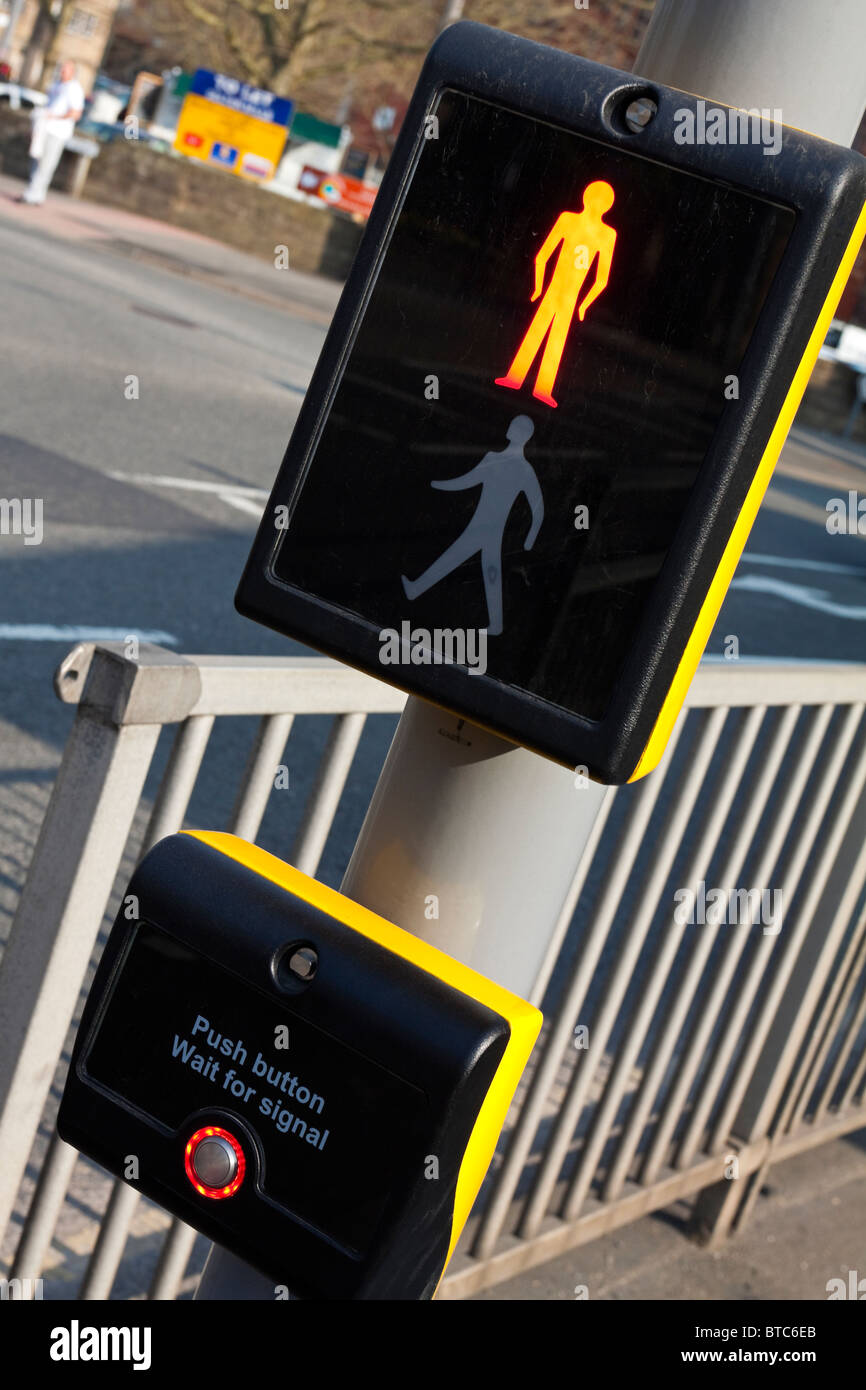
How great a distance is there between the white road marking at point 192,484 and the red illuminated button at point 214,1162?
8.45 metres

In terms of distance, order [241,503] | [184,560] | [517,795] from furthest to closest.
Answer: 1. [241,503]
2. [184,560]
3. [517,795]

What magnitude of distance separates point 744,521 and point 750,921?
8.07 ft

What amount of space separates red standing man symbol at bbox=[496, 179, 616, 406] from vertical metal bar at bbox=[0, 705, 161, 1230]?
1.04 metres

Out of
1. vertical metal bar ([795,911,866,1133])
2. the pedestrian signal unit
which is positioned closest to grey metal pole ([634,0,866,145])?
the pedestrian signal unit

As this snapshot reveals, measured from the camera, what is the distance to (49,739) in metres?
5.57

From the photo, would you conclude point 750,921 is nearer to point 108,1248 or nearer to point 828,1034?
point 828,1034

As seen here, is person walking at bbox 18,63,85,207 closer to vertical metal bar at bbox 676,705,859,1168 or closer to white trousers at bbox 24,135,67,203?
white trousers at bbox 24,135,67,203

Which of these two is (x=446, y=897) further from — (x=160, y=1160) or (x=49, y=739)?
(x=49, y=739)

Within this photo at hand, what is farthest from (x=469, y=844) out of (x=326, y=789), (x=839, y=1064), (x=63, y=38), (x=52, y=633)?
(x=63, y=38)

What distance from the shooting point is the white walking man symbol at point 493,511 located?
3.82 ft

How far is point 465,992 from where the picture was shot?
1.22 m

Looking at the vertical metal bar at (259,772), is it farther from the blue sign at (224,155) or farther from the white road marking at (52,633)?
the blue sign at (224,155)

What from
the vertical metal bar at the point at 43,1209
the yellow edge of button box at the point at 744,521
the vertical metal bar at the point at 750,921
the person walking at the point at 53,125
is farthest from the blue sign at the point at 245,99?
the yellow edge of button box at the point at 744,521
